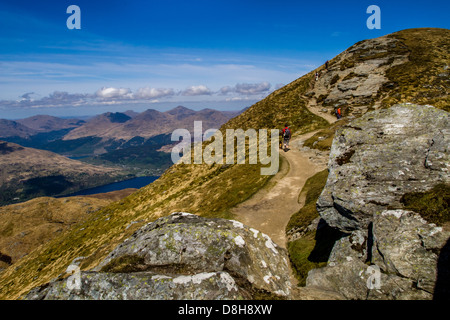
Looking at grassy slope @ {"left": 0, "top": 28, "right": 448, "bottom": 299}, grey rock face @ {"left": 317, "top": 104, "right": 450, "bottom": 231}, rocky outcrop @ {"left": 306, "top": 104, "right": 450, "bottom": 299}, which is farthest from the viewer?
grassy slope @ {"left": 0, "top": 28, "right": 448, "bottom": 299}

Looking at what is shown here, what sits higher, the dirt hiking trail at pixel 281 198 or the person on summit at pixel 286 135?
the person on summit at pixel 286 135

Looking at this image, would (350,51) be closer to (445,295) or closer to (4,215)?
(445,295)

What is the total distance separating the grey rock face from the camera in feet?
43.7

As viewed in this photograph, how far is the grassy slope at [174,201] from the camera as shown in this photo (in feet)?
132

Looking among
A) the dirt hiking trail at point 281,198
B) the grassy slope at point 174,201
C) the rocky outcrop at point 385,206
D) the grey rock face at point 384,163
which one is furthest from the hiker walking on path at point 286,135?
the grey rock face at point 384,163

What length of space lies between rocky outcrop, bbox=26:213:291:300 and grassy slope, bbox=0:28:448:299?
1843 cm

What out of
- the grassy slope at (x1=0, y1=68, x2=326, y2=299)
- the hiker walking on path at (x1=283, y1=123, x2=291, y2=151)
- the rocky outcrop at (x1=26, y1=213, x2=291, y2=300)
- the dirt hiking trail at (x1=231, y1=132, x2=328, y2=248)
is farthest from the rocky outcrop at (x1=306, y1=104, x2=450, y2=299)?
the hiker walking on path at (x1=283, y1=123, x2=291, y2=151)

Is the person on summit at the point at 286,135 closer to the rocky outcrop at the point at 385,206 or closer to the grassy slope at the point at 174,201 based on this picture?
the grassy slope at the point at 174,201

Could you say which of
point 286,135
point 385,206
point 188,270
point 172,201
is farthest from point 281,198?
point 172,201

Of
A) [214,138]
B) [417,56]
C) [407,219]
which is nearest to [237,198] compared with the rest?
[407,219]

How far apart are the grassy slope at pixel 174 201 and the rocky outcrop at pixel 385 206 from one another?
18.2m

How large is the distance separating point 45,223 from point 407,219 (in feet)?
670

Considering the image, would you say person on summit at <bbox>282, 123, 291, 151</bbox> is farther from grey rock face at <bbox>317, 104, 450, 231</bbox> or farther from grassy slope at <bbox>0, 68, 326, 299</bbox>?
grey rock face at <bbox>317, 104, 450, 231</bbox>
